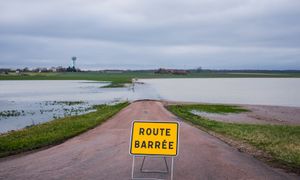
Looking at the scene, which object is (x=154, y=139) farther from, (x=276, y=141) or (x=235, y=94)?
(x=235, y=94)

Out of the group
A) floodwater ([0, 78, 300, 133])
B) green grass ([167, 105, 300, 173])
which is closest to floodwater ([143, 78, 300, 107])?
floodwater ([0, 78, 300, 133])

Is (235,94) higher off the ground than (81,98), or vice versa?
(81,98)

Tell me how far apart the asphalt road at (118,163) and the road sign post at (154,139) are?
0.76 meters

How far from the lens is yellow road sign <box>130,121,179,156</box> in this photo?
9.44 metres

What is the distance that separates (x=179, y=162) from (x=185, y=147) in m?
2.47

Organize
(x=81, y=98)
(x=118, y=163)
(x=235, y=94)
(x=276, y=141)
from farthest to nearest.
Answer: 1. (x=235, y=94)
2. (x=81, y=98)
3. (x=276, y=141)
4. (x=118, y=163)

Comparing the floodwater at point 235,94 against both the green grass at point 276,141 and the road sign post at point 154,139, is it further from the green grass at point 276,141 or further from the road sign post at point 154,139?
the road sign post at point 154,139

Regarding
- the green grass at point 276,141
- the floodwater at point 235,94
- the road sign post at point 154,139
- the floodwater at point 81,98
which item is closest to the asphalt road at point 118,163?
the road sign post at point 154,139

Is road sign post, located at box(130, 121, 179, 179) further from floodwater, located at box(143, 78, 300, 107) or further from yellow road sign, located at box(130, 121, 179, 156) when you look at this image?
floodwater, located at box(143, 78, 300, 107)

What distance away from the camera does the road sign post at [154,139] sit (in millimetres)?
9438

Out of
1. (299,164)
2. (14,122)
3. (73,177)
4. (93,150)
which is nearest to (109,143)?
(93,150)

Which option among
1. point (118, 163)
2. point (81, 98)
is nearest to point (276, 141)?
point (118, 163)

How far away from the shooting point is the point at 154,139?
9.52 m

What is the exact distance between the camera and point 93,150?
13.3 metres
